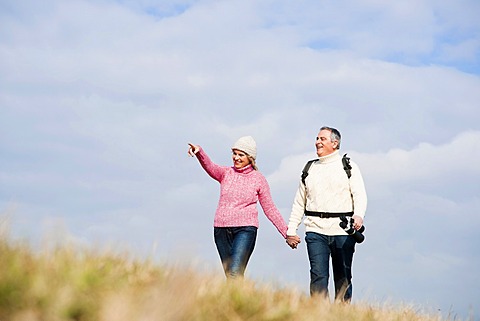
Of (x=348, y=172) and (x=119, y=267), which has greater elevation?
(x=348, y=172)

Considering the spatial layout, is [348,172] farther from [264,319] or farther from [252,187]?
[264,319]

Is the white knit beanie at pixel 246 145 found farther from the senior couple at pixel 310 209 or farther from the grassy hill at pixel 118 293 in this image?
the grassy hill at pixel 118 293

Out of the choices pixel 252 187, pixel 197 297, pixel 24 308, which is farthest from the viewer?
pixel 252 187

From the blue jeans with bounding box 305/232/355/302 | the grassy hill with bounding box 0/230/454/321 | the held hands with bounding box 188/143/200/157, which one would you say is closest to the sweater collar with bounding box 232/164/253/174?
the held hands with bounding box 188/143/200/157

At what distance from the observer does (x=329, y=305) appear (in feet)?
23.6

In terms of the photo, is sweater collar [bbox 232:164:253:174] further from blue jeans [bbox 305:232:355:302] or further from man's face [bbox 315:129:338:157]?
blue jeans [bbox 305:232:355:302]

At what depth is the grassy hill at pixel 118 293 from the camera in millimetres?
4414

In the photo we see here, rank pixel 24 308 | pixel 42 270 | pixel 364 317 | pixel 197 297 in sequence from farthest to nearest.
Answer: pixel 364 317 → pixel 197 297 → pixel 42 270 → pixel 24 308

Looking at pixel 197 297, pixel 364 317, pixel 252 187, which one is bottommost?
pixel 364 317

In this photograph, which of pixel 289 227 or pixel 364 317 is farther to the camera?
pixel 289 227

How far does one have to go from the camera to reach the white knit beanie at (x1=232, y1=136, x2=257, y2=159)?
10031 mm

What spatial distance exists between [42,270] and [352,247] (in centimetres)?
555

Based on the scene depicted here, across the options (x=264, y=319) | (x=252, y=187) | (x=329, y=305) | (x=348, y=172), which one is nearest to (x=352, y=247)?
(x=348, y=172)

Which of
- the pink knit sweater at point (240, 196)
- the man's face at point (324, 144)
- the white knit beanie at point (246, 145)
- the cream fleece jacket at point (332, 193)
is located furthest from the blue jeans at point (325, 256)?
the white knit beanie at point (246, 145)
